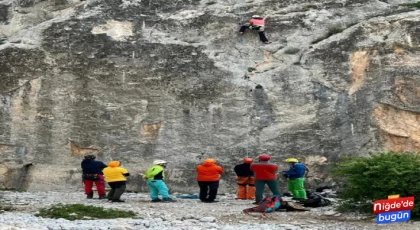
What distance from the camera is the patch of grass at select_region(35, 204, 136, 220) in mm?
9852

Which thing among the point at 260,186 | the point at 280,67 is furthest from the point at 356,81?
the point at 260,186

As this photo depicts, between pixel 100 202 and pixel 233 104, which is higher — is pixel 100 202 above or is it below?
below

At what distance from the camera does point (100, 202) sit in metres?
12.7

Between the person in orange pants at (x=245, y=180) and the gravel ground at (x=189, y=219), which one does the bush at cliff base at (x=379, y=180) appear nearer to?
the gravel ground at (x=189, y=219)

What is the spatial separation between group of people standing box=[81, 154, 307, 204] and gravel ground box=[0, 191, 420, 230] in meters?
0.51

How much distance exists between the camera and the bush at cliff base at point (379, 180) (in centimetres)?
984

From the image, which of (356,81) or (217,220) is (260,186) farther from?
(356,81)

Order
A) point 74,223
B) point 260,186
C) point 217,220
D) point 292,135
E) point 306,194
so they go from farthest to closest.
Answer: point 292,135
point 306,194
point 260,186
point 217,220
point 74,223

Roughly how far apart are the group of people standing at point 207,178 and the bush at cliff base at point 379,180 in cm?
220

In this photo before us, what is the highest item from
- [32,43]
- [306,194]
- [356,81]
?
[32,43]

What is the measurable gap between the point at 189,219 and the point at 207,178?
11.4ft

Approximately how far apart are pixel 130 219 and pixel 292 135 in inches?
277

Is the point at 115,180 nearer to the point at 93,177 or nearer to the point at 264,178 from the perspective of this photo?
the point at 93,177

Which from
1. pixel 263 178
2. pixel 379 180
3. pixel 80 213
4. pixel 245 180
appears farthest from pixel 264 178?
pixel 80 213
